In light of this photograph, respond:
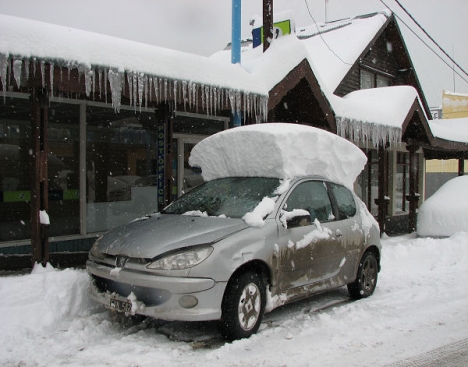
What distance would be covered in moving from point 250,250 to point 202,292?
652mm

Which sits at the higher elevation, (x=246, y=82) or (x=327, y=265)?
(x=246, y=82)

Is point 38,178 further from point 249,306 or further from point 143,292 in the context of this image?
point 249,306

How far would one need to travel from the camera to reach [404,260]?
362 inches

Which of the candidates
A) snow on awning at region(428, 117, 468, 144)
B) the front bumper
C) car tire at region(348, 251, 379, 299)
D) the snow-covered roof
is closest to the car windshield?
the front bumper

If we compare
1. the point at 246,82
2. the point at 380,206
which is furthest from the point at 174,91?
the point at 380,206

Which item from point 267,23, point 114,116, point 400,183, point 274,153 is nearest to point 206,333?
point 274,153

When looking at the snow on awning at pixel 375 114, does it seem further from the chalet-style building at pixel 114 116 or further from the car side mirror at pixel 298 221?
the car side mirror at pixel 298 221

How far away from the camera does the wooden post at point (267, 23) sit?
9.55 meters

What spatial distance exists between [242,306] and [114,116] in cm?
584

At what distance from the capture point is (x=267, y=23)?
31.7ft

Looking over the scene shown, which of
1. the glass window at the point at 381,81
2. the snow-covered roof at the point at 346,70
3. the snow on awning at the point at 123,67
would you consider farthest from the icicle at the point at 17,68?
the glass window at the point at 381,81

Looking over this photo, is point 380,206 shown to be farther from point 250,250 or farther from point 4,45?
point 4,45

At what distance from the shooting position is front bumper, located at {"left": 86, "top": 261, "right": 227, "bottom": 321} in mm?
4246

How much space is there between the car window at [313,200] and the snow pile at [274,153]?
0.58 feet
